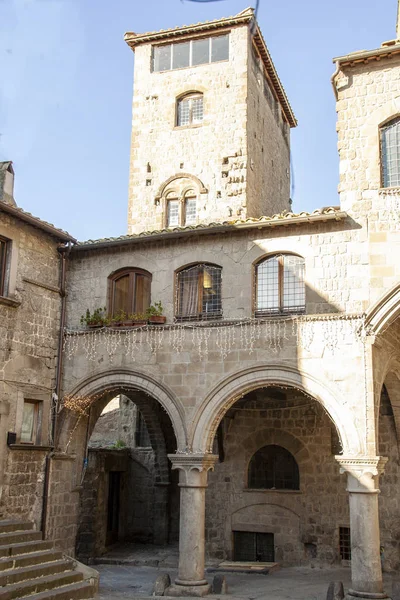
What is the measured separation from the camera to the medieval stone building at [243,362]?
554 inches

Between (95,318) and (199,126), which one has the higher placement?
(199,126)

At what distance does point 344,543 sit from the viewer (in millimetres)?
18172

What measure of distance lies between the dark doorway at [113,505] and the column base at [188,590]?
8.00m

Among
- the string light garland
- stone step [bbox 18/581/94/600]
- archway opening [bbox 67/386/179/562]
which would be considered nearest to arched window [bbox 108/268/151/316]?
the string light garland

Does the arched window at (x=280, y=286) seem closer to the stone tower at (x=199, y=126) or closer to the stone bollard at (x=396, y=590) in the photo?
the stone bollard at (x=396, y=590)

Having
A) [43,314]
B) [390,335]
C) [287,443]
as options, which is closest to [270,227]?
[390,335]

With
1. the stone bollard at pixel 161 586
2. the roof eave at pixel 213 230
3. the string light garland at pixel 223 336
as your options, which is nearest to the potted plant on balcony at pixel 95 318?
the string light garland at pixel 223 336

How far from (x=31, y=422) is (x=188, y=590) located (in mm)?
5036

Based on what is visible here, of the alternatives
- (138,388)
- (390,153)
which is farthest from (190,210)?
(390,153)

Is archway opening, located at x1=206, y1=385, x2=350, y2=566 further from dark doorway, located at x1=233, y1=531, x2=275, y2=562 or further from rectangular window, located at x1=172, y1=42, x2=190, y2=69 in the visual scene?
rectangular window, located at x1=172, y1=42, x2=190, y2=69

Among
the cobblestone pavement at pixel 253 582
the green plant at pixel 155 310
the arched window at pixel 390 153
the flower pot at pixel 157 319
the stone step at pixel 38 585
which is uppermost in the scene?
the arched window at pixel 390 153

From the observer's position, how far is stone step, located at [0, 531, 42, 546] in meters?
12.5

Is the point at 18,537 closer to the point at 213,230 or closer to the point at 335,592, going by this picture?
the point at 335,592

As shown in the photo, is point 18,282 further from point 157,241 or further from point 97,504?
point 97,504
